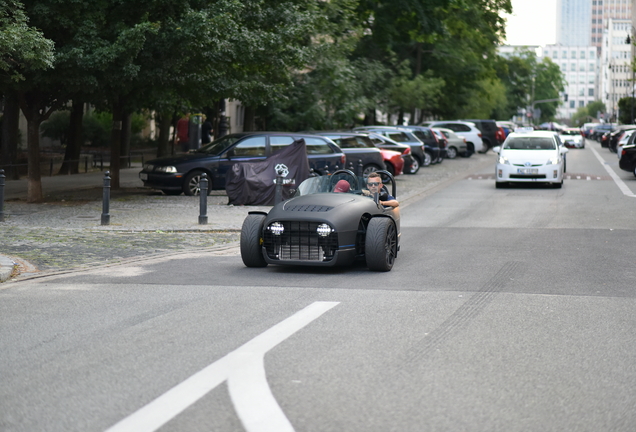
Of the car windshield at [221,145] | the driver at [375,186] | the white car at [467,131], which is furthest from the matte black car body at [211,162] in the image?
the white car at [467,131]

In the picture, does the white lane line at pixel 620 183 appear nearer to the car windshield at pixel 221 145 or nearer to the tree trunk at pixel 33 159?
the car windshield at pixel 221 145

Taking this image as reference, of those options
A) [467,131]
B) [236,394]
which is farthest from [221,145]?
[467,131]

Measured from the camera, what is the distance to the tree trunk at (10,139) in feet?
88.2

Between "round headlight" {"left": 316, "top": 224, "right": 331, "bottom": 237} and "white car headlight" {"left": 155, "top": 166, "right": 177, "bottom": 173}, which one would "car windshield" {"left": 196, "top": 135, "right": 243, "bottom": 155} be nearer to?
"white car headlight" {"left": 155, "top": 166, "right": 177, "bottom": 173}

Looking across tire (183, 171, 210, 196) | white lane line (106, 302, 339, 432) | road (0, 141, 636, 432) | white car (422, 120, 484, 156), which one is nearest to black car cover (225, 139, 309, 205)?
tire (183, 171, 210, 196)

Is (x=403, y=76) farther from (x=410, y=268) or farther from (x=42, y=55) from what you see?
(x=410, y=268)

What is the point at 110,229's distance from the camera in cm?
1543

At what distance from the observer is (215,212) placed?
18.7 metres

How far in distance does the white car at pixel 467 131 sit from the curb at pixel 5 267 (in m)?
39.9

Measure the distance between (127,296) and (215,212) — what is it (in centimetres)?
963

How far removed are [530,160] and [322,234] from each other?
17.1 m

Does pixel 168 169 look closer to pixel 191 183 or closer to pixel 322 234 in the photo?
pixel 191 183

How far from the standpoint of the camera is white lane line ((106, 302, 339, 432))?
485 cm

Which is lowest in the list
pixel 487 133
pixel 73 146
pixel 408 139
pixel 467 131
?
pixel 73 146
